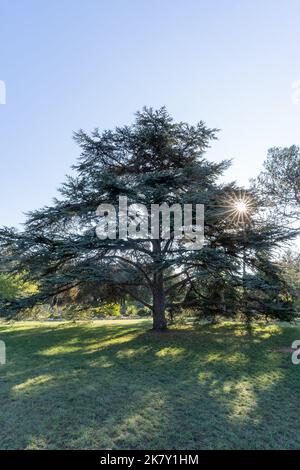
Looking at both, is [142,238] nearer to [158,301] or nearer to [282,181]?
[158,301]

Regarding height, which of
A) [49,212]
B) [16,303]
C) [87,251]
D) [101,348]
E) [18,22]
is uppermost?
[18,22]

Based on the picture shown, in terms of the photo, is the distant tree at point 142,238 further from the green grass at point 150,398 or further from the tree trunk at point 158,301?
the green grass at point 150,398

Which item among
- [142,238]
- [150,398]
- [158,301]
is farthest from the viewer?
[158,301]

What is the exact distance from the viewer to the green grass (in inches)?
167

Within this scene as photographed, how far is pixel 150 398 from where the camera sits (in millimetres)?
5742

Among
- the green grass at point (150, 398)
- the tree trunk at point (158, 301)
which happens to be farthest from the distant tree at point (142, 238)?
the green grass at point (150, 398)

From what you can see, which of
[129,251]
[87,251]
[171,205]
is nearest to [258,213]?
[171,205]

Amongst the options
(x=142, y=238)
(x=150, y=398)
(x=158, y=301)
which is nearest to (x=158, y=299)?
(x=158, y=301)

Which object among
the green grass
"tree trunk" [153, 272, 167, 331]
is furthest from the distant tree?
the green grass

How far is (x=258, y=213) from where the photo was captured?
14047 mm

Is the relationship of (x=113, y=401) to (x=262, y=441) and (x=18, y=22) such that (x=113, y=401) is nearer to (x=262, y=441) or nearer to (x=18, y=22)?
(x=262, y=441)

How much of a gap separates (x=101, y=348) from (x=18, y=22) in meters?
11.1

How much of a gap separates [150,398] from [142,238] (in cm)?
796

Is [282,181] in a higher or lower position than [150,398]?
higher
